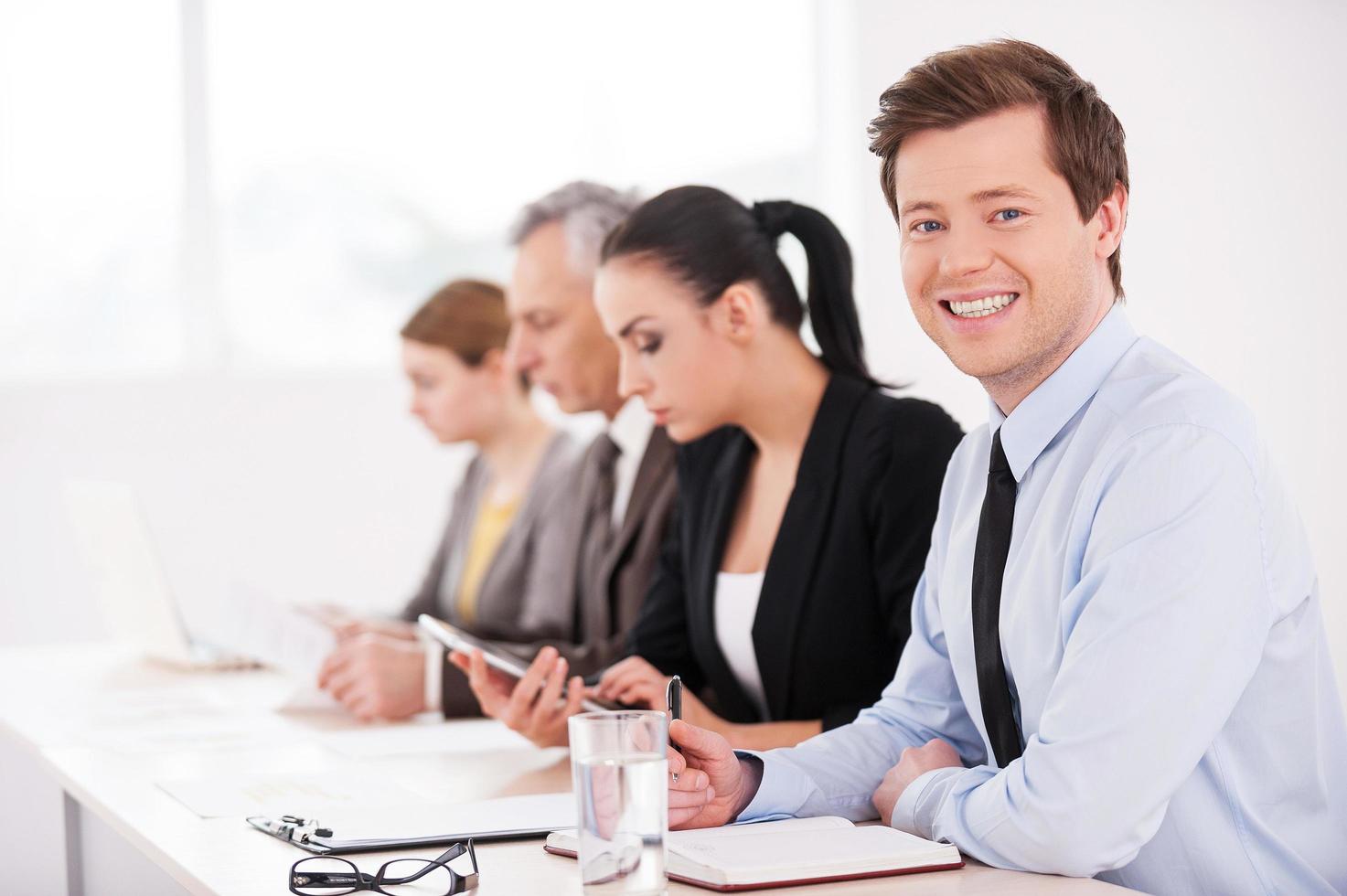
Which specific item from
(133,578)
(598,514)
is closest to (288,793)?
(598,514)

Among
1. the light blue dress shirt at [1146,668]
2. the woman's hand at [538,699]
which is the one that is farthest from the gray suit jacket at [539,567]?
the light blue dress shirt at [1146,668]

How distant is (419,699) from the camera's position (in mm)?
2500

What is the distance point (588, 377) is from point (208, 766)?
1.27 meters

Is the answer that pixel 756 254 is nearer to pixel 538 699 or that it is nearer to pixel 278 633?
pixel 538 699

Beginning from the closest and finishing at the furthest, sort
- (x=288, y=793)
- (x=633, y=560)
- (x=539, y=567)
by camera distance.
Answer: (x=288, y=793) → (x=633, y=560) → (x=539, y=567)

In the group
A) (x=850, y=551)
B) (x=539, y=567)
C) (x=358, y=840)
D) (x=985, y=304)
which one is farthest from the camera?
(x=539, y=567)

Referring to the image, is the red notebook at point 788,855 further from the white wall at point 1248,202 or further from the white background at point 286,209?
the white background at point 286,209

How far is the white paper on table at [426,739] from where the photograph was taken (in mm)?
2154

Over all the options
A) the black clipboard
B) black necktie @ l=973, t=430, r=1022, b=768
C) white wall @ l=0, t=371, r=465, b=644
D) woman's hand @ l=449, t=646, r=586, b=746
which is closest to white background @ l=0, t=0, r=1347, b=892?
white wall @ l=0, t=371, r=465, b=644

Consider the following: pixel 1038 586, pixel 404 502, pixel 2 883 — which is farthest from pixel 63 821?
pixel 404 502

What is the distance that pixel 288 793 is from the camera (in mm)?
1815

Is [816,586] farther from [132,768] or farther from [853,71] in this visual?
[853,71]

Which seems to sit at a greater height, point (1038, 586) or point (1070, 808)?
point (1038, 586)

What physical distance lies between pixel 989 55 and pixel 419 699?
1.48 m
